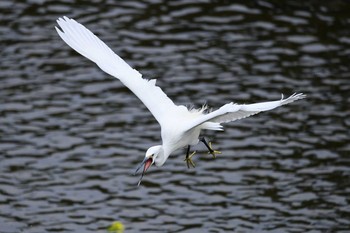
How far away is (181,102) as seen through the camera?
14250 mm

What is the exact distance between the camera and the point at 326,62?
1534 centimetres

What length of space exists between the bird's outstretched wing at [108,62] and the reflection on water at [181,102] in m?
3.05

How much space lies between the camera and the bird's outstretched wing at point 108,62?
30.6 feet

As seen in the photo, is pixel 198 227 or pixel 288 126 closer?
pixel 198 227

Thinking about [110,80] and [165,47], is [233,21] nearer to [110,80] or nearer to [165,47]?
[165,47]

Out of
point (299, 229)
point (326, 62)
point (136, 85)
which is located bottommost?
point (299, 229)

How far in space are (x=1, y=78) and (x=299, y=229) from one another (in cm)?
547

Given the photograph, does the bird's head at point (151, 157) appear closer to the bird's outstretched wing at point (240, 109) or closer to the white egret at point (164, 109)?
the white egret at point (164, 109)

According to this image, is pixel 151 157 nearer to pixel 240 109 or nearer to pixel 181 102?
pixel 240 109

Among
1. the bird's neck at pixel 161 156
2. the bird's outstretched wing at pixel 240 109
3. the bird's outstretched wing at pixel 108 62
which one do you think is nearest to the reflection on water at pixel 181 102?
the bird's outstretched wing at pixel 108 62

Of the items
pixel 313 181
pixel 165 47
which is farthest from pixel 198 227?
pixel 165 47

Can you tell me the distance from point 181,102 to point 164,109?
5.15 meters

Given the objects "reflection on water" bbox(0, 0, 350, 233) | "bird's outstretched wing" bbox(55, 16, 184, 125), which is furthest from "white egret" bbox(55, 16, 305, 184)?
"reflection on water" bbox(0, 0, 350, 233)

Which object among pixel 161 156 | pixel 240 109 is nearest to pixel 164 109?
pixel 161 156
